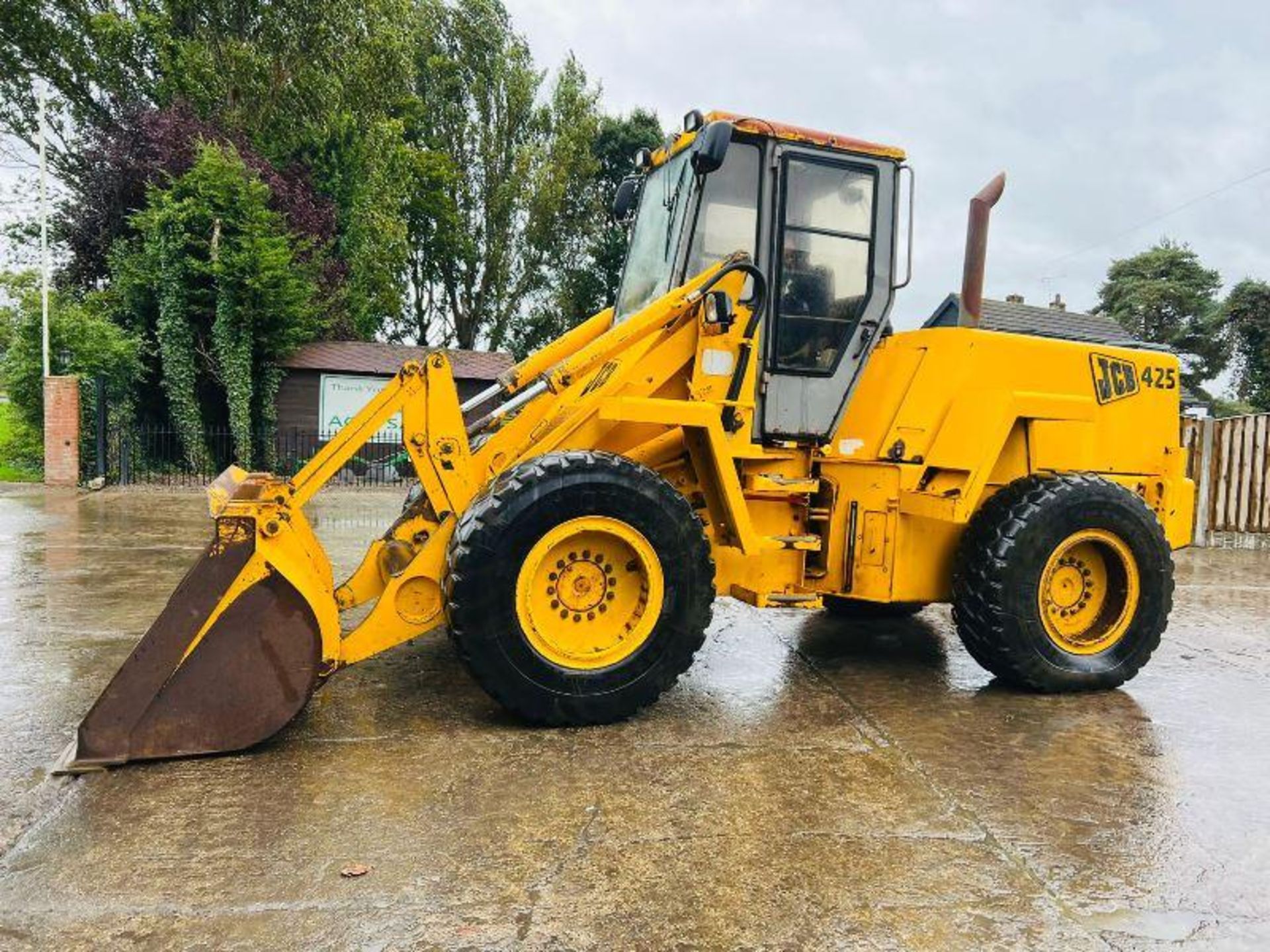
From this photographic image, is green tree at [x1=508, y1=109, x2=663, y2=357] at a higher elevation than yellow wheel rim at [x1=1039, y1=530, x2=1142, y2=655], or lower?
higher

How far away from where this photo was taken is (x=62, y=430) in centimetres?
1489

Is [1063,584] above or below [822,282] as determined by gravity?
below

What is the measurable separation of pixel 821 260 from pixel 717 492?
1469mm

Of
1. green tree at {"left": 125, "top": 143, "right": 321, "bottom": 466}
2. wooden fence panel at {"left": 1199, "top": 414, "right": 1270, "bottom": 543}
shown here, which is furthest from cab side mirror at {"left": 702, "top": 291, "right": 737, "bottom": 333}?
green tree at {"left": 125, "top": 143, "right": 321, "bottom": 466}

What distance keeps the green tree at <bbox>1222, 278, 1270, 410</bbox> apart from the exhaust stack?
118 feet

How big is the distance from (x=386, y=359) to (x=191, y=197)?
4.85m

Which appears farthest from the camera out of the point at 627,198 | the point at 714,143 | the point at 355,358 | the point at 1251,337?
the point at 1251,337

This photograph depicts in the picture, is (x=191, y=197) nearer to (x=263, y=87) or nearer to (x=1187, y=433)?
(x=263, y=87)

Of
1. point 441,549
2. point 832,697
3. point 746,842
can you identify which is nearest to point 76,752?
point 441,549

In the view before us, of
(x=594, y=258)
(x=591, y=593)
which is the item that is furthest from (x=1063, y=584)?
(x=594, y=258)

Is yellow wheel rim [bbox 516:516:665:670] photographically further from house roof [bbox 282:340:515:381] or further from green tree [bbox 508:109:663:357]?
green tree [bbox 508:109:663:357]

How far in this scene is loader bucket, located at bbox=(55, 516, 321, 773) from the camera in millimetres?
3211

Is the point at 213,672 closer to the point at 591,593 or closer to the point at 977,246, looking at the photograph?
the point at 591,593

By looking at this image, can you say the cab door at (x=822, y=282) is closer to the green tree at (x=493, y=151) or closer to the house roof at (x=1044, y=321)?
the house roof at (x=1044, y=321)
